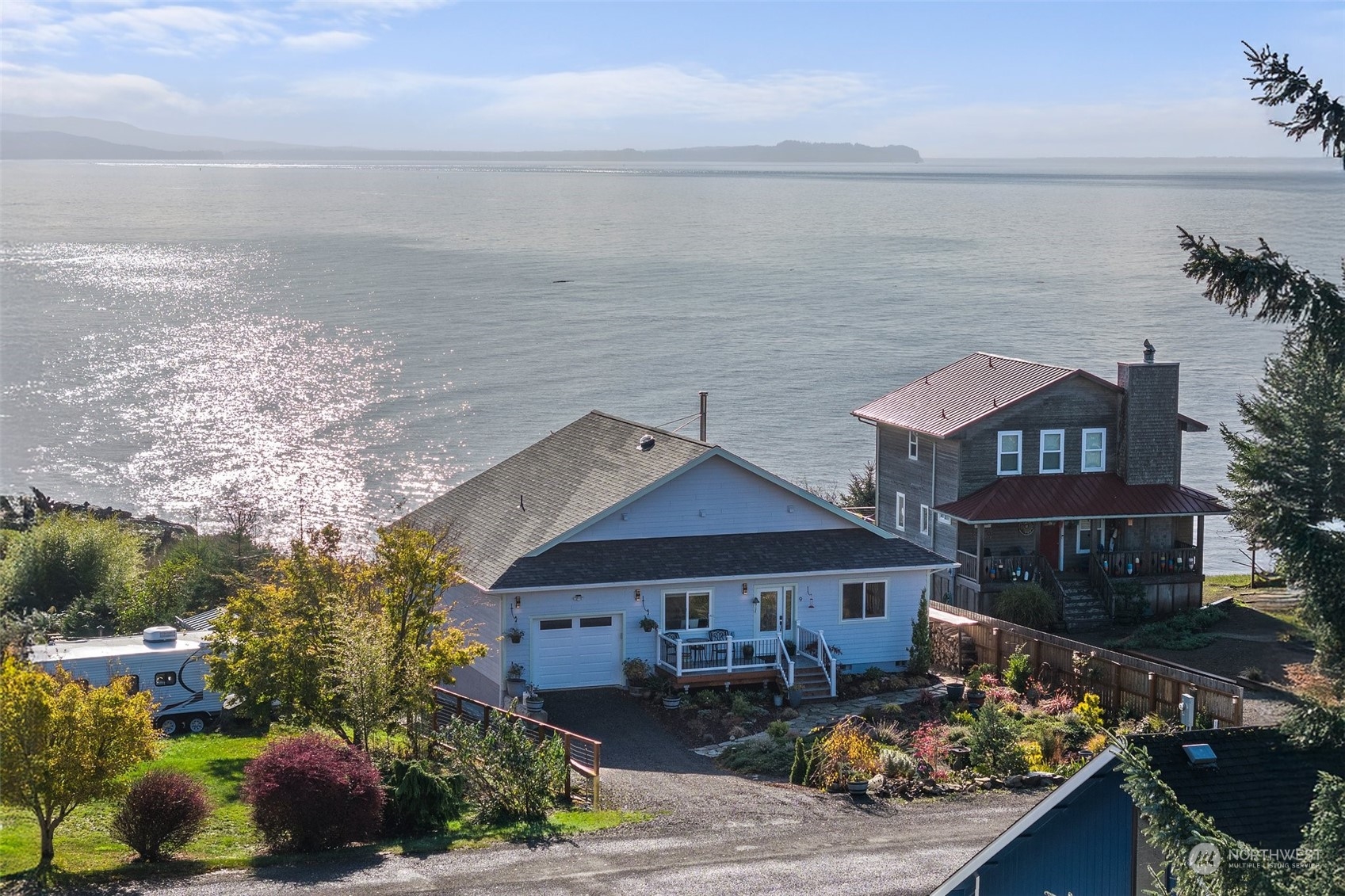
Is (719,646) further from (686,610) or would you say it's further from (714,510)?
(714,510)

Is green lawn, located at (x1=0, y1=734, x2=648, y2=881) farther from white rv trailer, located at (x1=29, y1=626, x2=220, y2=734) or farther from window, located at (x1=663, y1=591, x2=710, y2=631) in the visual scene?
window, located at (x1=663, y1=591, x2=710, y2=631)

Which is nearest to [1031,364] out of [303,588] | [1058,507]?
[1058,507]

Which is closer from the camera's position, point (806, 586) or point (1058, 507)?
point (806, 586)

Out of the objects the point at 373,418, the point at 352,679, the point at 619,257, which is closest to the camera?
the point at 352,679

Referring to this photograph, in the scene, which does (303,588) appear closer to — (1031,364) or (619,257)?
(1031,364)

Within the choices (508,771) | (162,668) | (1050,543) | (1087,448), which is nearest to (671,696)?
(508,771)

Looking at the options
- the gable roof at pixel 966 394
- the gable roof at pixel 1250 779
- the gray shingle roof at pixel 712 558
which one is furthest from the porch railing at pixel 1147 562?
the gable roof at pixel 1250 779

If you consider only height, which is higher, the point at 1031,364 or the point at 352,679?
the point at 1031,364

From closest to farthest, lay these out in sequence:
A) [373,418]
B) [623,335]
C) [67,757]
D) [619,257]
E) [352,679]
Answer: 1. [67,757]
2. [352,679]
3. [373,418]
4. [623,335]
5. [619,257]
